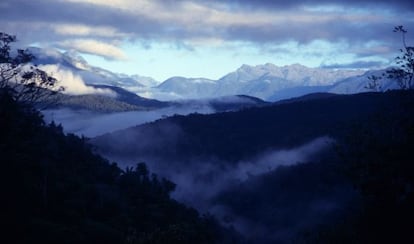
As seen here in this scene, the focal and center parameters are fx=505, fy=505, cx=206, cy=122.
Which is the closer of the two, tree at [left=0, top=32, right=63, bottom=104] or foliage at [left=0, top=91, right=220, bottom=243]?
foliage at [left=0, top=91, right=220, bottom=243]

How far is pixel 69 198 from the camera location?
185 ft

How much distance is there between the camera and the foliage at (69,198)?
3797 cm

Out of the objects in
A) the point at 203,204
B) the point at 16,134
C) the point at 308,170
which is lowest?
the point at 203,204

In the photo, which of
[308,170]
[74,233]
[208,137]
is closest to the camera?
[74,233]

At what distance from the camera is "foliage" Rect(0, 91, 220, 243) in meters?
38.0

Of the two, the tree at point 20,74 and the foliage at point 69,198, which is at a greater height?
the tree at point 20,74

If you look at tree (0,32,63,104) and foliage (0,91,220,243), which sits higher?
tree (0,32,63,104)

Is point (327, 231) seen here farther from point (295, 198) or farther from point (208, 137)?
point (208, 137)

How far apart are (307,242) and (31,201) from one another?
89.7 ft

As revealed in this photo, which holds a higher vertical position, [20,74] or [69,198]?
[20,74]

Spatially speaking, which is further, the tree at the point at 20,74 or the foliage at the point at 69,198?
the tree at the point at 20,74

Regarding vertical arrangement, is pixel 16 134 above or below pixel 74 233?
above

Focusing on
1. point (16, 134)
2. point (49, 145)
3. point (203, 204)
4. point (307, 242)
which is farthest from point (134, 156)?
point (307, 242)

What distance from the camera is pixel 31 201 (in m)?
48.1
